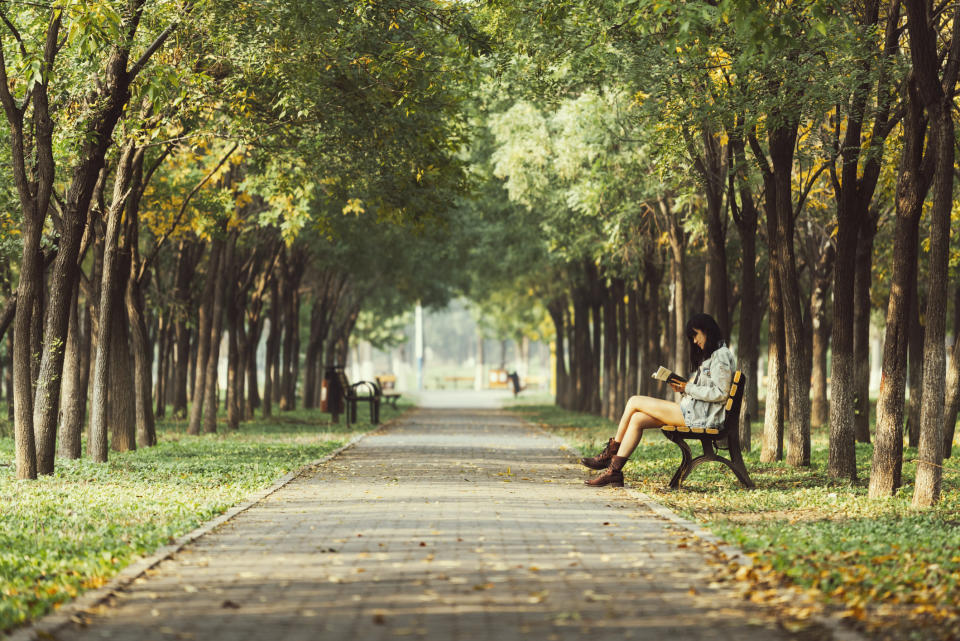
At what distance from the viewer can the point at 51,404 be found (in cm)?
1471

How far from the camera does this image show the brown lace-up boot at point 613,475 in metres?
13.4

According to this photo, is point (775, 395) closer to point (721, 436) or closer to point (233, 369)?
point (721, 436)

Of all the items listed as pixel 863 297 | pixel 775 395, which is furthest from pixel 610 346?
pixel 863 297

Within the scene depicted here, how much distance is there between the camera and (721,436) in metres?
12.9

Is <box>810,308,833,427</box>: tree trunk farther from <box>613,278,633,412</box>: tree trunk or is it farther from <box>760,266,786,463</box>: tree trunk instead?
<box>760,266,786,463</box>: tree trunk

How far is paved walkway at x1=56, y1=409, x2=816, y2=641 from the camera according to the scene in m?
6.06

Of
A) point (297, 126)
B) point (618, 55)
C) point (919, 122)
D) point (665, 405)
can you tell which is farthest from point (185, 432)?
point (919, 122)

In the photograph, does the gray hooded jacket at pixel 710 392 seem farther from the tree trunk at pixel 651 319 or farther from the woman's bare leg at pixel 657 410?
the tree trunk at pixel 651 319

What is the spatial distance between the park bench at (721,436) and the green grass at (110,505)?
441 cm

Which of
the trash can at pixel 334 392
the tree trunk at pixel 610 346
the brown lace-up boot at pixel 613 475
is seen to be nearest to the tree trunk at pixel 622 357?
the tree trunk at pixel 610 346

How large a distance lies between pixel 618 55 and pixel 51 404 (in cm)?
849

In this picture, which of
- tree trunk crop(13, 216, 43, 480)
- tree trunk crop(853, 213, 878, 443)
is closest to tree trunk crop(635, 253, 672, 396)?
tree trunk crop(853, 213, 878, 443)

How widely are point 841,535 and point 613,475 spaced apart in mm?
4352

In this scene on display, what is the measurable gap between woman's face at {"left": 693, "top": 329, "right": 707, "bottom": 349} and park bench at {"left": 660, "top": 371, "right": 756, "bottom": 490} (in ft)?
1.59
